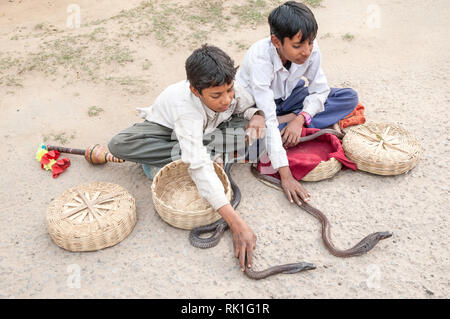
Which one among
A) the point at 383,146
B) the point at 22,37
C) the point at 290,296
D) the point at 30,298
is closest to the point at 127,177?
the point at 30,298

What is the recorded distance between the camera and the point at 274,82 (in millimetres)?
3586

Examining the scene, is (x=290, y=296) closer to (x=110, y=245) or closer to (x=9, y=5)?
(x=110, y=245)

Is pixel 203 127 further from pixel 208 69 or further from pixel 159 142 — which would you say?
pixel 208 69

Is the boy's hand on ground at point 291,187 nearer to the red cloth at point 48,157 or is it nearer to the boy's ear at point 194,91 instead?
the boy's ear at point 194,91

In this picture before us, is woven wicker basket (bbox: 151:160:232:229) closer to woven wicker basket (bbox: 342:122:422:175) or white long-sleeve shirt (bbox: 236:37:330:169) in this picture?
white long-sleeve shirt (bbox: 236:37:330:169)

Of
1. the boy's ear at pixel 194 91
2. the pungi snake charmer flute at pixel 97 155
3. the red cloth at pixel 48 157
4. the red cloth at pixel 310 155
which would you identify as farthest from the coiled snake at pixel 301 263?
the red cloth at pixel 48 157

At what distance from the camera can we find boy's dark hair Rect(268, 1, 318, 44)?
3.01 m

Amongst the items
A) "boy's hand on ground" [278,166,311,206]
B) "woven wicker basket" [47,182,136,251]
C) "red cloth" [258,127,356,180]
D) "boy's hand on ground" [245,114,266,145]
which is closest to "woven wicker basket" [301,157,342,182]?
"red cloth" [258,127,356,180]

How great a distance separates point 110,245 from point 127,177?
83 centimetres

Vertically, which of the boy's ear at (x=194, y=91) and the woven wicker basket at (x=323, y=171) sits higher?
the boy's ear at (x=194, y=91)

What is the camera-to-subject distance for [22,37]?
5984mm

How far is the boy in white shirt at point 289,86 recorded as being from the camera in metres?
3.09

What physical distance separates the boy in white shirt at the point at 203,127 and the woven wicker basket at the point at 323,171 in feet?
1.70

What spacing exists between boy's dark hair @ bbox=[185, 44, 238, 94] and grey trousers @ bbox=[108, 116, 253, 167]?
71 cm
